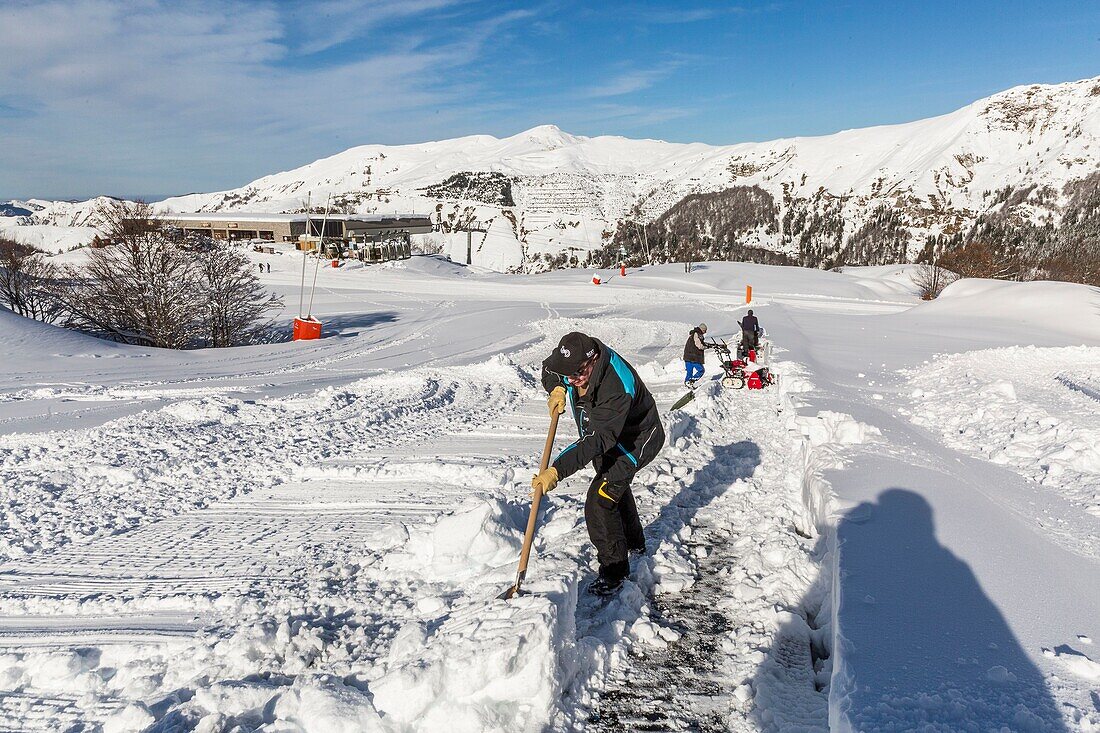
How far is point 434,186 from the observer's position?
160 meters

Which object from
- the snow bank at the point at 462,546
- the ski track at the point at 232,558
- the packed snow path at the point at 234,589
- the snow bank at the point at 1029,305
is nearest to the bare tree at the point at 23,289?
the ski track at the point at 232,558

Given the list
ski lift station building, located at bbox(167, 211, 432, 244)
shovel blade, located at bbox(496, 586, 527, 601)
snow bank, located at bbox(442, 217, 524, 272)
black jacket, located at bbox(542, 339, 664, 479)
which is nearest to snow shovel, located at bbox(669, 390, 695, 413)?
black jacket, located at bbox(542, 339, 664, 479)

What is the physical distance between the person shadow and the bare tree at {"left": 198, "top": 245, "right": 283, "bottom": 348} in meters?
20.1

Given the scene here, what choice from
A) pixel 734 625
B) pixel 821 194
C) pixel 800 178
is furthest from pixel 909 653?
pixel 800 178

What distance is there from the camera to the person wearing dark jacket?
154 inches

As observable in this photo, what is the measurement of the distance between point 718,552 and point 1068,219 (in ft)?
404

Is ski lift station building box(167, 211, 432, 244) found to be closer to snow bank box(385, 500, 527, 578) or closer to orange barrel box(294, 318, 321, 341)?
orange barrel box(294, 318, 321, 341)

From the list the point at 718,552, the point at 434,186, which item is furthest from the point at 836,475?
the point at 434,186

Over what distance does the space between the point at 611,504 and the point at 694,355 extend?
7508mm

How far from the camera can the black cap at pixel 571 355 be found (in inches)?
152

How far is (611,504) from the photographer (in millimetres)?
4188

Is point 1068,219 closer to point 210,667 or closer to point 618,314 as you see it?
point 618,314

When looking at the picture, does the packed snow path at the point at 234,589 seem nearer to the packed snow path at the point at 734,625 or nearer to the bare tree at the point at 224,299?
the packed snow path at the point at 734,625

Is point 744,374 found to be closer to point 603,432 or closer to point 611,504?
point 611,504
